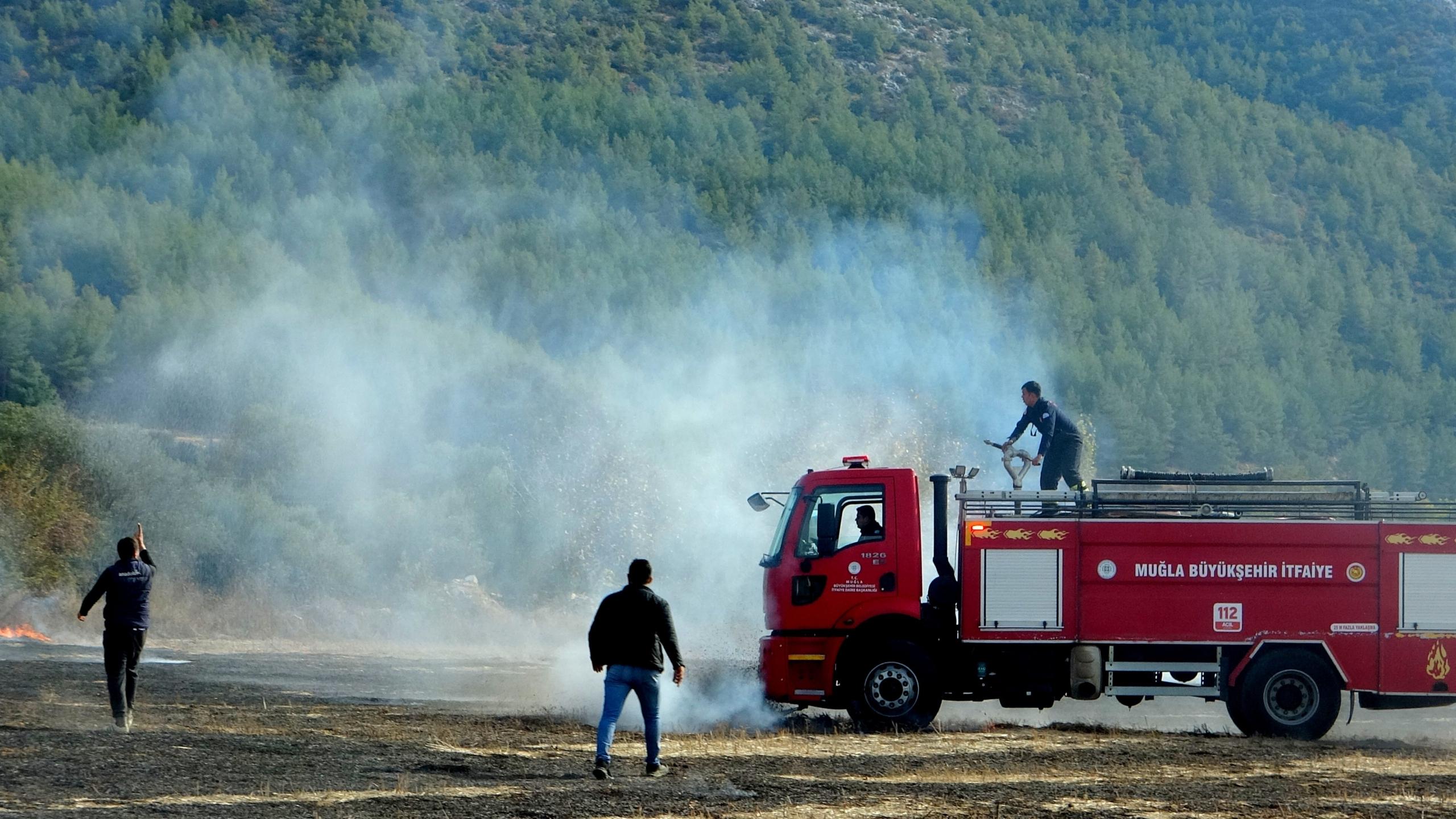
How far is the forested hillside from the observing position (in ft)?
153

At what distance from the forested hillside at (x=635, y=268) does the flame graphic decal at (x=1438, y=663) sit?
84.4 feet

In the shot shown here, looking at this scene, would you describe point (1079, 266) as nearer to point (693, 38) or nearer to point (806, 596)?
point (693, 38)

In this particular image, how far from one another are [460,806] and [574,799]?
88 cm

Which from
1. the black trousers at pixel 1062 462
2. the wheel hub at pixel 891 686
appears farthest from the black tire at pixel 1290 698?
the wheel hub at pixel 891 686

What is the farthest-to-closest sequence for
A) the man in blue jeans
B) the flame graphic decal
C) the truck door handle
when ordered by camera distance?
the truck door handle < the flame graphic decal < the man in blue jeans

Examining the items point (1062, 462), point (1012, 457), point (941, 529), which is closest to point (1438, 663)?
point (1062, 462)

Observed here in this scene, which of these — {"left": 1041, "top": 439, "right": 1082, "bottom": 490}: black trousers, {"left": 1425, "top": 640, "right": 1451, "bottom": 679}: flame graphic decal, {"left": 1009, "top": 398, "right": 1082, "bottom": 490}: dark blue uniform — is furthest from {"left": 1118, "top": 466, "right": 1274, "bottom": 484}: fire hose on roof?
{"left": 1425, "top": 640, "right": 1451, "bottom": 679}: flame graphic decal

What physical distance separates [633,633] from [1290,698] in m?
8.02

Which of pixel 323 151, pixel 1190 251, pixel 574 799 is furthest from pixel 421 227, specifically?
pixel 574 799

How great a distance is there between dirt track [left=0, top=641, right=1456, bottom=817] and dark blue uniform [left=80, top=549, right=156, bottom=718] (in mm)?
463

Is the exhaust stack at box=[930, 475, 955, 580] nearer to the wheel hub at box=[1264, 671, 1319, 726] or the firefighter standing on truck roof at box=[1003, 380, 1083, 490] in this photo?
the firefighter standing on truck roof at box=[1003, 380, 1083, 490]

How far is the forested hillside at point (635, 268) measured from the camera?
153 feet

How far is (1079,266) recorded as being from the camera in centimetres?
7588

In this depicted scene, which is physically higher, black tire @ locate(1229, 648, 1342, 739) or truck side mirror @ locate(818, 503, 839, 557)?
truck side mirror @ locate(818, 503, 839, 557)
